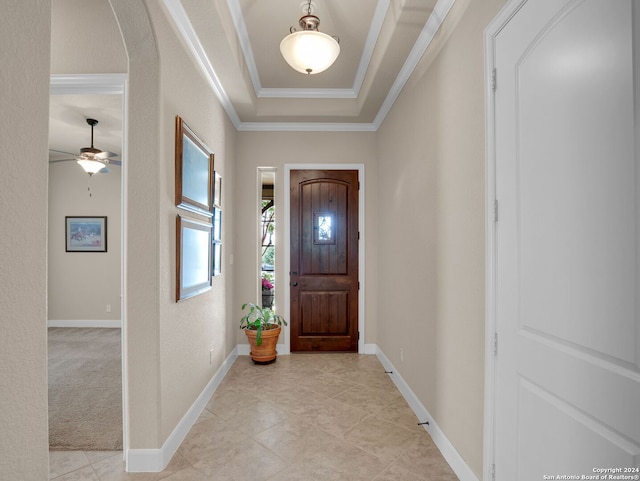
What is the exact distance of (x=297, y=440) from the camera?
94.1 inches

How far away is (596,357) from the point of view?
110 centimetres

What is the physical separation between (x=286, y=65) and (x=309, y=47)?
48.5 inches

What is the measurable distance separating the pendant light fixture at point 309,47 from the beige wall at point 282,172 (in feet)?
6.27

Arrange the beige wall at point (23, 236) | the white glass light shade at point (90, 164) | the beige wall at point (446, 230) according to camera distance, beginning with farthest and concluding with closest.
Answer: the white glass light shade at point (90, 164) → the beige wall at point (446, 230) → the beige wall at point (23, 236)

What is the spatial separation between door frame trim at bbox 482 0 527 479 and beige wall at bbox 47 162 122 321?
5.75 meters

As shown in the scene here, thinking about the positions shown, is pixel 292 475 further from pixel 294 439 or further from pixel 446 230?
pixel 446 230

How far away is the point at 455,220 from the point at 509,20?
99cm

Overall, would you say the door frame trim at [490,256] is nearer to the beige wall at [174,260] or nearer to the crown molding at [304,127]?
the beige wall at [174,260]

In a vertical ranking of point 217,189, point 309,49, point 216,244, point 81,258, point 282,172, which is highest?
point 309,49

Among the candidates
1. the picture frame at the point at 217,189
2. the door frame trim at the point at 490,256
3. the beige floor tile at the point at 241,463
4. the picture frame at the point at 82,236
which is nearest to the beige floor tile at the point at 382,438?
the beige floor tile at the point at 241,463

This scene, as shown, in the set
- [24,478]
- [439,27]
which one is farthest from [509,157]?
[24,478]

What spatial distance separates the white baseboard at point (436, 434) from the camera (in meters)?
1.95

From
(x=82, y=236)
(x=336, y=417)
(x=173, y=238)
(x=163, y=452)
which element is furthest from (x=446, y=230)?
(x=82, y=236)

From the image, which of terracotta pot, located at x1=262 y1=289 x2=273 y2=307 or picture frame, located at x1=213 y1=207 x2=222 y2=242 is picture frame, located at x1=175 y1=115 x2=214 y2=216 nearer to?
picture frame, located at x1=213 y1=207 x2=222 y2=242
